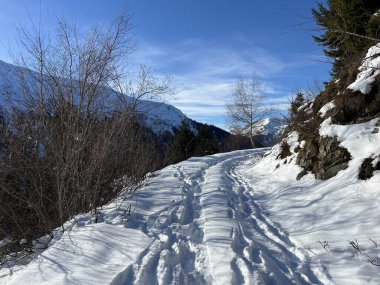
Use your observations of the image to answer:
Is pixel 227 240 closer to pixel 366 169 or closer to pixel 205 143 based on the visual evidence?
pixel 366 169

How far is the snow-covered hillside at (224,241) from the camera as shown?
11.8 feet

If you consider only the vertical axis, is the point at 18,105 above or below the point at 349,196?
above

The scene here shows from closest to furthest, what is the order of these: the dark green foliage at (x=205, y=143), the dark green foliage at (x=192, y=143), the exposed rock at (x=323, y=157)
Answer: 1. the exposed rock at (x=323, y=157)
2. the dark green foliage at (x=192, y=143)
3. the dark green foliage at (x=205, y=143)

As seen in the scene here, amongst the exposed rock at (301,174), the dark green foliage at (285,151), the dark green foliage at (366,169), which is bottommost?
the exposed rock at (301,174)

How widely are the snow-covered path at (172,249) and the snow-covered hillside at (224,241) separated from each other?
0.01 meters

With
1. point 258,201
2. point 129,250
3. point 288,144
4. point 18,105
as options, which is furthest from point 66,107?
point 288,144

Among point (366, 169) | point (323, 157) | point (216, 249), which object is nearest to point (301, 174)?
point (323, 157)

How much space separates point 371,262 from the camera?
3.62 meters

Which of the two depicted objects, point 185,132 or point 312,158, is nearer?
point 312,158

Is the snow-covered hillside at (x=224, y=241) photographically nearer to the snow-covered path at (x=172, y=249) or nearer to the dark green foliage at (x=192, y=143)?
the snow-covered path at (x=172, y=249)

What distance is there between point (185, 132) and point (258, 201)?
2299 cm

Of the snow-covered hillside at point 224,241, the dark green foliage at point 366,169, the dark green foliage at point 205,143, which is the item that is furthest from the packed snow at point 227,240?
the dark green foliage at point 205,143

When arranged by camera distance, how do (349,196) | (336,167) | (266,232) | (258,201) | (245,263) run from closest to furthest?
(245,263) < (266,232) < (349,196) < (336,167) < (258,201)

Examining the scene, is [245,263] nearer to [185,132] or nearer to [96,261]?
[96,261]
